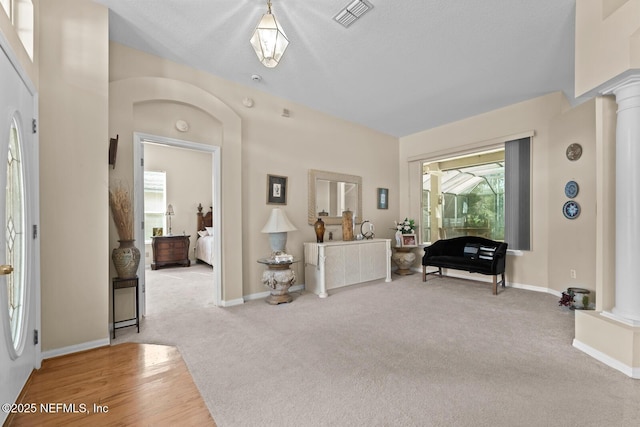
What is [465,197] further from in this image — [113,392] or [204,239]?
[113,392]

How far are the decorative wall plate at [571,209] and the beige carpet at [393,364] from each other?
1318mm

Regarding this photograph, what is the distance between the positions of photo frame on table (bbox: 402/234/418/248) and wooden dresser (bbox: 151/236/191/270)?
4.84 meters

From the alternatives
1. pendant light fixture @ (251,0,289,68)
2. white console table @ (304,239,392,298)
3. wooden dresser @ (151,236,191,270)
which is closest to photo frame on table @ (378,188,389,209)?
white console table @ (304,239,392,298)

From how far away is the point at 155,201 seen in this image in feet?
22.6

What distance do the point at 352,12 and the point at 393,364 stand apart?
2991mm

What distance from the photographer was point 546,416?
1.60 meters

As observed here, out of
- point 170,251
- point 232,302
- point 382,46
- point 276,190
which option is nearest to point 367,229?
point 276,190

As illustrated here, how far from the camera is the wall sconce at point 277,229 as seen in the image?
12.8ft

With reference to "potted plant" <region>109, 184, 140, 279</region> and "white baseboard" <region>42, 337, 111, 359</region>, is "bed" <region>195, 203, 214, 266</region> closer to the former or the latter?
"potted plant" <region>109, 184, 140, 279</region>

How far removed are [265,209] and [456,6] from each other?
317cm

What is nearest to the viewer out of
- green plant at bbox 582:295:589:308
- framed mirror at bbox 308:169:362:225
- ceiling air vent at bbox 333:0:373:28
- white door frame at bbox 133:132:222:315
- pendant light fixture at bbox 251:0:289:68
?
pendant light fixture at bbox 251:0:289:68

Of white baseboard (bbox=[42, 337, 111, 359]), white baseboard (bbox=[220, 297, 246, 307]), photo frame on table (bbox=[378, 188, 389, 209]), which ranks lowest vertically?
white baseboard (bbox=[220, 297, 246, 307])

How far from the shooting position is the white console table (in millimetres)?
4215

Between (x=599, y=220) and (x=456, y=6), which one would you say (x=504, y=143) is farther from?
(x=456, y=6)
